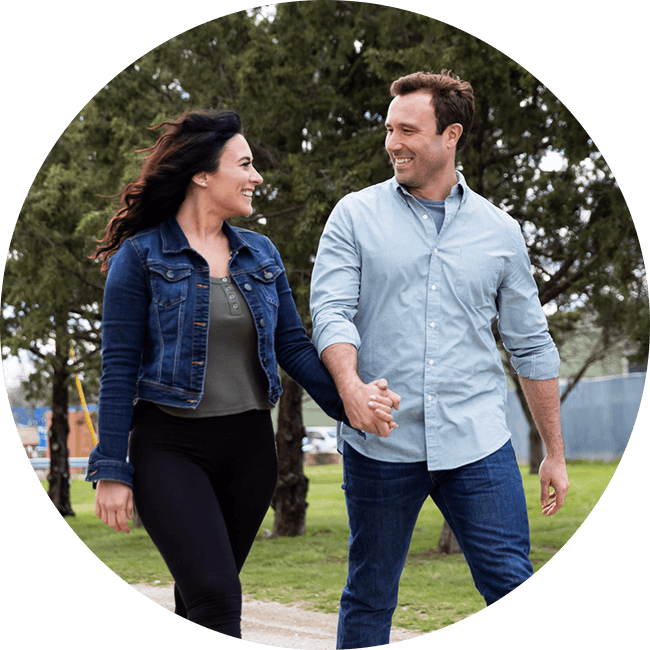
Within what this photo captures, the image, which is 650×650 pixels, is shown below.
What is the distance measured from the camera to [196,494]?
2594 millimetres

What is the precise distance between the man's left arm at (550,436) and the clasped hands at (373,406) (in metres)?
0.82

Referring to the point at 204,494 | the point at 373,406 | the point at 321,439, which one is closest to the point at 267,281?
the point at 373,406

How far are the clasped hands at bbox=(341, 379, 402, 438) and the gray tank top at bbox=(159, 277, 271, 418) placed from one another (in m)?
0.37

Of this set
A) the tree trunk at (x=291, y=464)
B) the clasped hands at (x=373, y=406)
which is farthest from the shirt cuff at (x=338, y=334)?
the tree trunk at (x=291, y=464)

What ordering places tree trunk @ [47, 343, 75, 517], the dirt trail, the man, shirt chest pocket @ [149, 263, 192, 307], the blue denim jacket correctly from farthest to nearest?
tree trunk @ [47, 343, 75, 517]
the dirt trail
the man
shirt chest pocket @ [149, 263, 192, 307]
the blue denim jacket

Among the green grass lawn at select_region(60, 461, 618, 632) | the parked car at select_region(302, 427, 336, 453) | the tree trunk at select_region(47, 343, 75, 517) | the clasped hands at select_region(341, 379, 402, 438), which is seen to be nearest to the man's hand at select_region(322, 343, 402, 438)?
the clasped hands at select_region(341, 379, 402, 438)

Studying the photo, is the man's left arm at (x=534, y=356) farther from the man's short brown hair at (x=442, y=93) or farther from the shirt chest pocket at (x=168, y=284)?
the shirt chest pocket at (x=168, y=284)

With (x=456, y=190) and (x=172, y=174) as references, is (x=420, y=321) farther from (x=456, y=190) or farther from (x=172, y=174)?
(x=172, y=174)

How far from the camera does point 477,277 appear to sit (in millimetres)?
2998

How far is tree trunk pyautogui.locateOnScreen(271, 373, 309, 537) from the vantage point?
41.6 feet

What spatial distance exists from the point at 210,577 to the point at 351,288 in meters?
1.14

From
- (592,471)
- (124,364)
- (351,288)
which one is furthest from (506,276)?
(592,471)

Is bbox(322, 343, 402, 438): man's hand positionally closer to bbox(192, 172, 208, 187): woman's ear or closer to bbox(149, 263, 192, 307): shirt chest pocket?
bbox(149, 263, 192, 307): shirt chest pocket

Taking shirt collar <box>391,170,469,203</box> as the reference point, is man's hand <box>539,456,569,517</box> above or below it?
below
